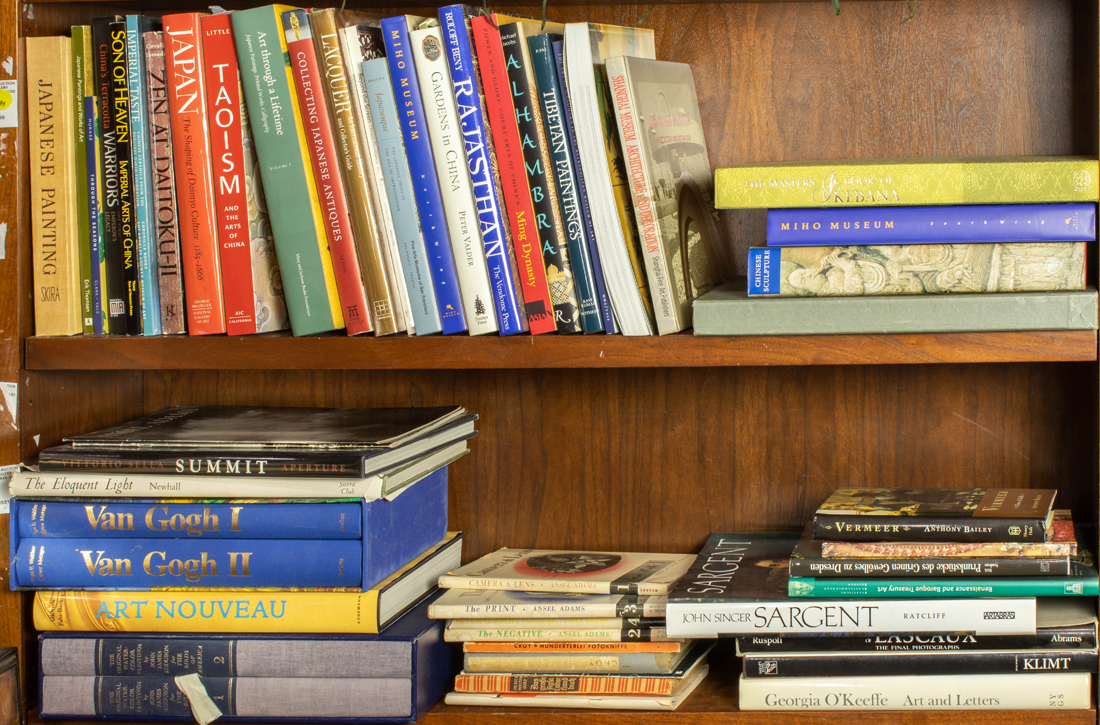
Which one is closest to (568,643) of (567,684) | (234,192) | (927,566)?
(567,684)

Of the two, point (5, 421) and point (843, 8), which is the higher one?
point (843, 8)

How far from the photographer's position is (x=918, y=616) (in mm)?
860

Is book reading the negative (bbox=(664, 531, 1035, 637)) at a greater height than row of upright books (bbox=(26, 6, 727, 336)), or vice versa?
row of upright books (bbox=(26, 6, 727, 336))

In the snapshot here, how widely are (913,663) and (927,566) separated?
10 centimetres

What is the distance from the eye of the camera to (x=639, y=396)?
1130 millimetres

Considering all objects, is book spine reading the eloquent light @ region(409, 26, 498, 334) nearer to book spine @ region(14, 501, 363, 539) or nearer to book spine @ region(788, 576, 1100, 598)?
book spine @ region(14, 501, 363, 539)

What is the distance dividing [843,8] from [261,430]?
80 cm

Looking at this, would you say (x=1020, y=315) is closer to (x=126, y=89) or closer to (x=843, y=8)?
(x=843, y=8)

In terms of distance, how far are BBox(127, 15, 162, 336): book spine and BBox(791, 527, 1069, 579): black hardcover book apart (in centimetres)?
68

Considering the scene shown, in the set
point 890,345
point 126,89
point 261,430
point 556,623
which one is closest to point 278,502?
point 261,430

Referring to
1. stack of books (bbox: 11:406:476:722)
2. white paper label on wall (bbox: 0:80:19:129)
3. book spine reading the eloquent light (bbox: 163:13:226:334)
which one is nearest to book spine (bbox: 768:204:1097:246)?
stack of books (bbox: 11:406:476:722)

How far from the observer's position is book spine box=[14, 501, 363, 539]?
0.90 meters

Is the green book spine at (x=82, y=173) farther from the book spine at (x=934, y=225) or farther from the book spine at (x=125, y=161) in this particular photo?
the book spine at (x=934, y=225)

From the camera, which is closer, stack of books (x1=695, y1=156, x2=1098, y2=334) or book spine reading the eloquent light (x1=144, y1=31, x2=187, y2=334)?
stack of books (x1=695, y1=156, x2=1098, y2=334)
